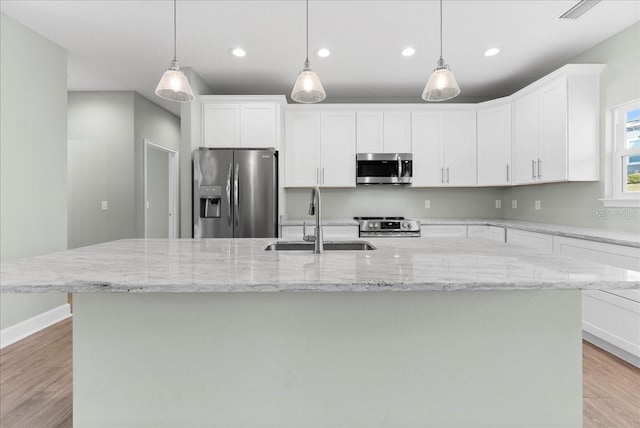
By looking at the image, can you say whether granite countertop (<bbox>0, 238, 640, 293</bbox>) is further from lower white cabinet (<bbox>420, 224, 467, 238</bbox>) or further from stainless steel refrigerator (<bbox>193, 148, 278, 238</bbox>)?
lower white cabinet (<bbox>420, 224, 467, 238</bbox>)

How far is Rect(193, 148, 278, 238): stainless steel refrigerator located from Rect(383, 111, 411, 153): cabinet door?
1.67 meters

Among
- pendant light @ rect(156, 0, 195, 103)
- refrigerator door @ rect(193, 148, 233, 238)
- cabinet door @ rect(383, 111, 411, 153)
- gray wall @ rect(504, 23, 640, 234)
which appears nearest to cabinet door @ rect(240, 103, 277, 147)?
refrigerator door @ rect(193, 148, 233, 238)

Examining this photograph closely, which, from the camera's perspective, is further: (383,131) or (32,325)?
(383,131)

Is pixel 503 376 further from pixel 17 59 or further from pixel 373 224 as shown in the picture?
pixel 17 59

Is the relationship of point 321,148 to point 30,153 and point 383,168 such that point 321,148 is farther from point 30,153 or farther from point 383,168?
point 30,153

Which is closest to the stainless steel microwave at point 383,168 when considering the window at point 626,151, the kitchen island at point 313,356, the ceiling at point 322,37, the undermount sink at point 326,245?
the ceiling at point 322,37

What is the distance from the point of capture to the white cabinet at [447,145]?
439cm

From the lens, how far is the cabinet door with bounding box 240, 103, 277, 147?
4000mm

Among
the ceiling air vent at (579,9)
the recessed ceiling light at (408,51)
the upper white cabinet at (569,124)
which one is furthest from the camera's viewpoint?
the recessed ceiling light at (408,51)

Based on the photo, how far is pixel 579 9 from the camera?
2.62 m

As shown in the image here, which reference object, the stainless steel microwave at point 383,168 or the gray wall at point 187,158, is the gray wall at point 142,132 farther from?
the stainless steel microwave at point 383,168

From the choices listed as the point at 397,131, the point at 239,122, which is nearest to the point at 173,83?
the point at 239,122

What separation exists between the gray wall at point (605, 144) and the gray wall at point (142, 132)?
5243mm

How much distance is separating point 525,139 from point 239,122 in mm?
3315
